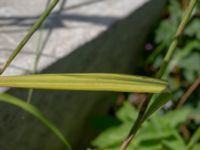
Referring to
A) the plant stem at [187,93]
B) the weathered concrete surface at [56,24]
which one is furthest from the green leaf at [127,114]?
the plant stem at [187,93]

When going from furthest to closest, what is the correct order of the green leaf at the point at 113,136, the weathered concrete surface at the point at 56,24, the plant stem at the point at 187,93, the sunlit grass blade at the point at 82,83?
the plant stem at the point at 187,93 < the green leaf at the point at 113,136 < the weathered concrete surface at the point at 56,24 < the sunlit grass blade at the point at 82,83

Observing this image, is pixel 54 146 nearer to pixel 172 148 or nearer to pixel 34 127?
pixel 34 127

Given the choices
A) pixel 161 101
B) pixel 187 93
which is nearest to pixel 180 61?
pixel 187 93

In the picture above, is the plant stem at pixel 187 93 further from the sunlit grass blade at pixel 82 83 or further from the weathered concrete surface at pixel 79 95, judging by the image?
the sunlit grass blade at pixel 82 83

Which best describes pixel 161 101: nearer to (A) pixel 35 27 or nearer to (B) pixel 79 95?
(A) pixel 35 27

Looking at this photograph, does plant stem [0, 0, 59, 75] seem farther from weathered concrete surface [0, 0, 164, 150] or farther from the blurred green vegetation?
the blurred green vegetation

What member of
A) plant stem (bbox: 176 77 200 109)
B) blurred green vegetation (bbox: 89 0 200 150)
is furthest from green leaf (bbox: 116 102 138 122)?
plant stem (bbox: 176 77 200 109)
